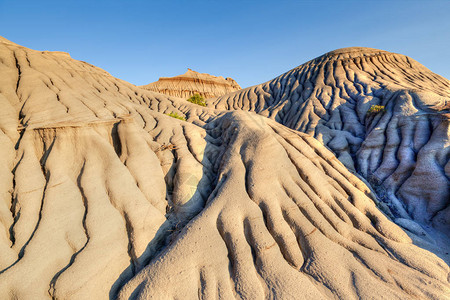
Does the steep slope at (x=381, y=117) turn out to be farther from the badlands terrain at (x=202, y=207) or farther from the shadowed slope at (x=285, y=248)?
the shadowed slope at (x=285, y=248)

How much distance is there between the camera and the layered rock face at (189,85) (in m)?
49.8

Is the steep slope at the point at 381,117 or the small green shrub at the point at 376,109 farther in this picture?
the small green shrub at the point at 376,109

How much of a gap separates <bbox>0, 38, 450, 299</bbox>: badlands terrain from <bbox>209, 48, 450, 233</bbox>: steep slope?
104mm

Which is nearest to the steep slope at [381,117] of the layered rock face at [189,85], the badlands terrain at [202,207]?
the badlands terrain at [202,207]

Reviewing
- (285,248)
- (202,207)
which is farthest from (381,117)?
(202,207)

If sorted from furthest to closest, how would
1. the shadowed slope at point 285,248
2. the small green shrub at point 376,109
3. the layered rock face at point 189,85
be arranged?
the layered rock face at point 189,85 → the small green shrub at point 376,109 → the shadowed slope at point 285,248

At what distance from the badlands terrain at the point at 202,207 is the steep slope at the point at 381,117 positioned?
104 mm

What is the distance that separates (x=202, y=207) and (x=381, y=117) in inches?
583

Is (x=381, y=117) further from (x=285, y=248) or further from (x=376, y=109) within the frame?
(x=285, y=248)

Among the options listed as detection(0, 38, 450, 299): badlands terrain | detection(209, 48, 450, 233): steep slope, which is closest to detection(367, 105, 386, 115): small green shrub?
detection(209, 48, 450, 233): steep slope

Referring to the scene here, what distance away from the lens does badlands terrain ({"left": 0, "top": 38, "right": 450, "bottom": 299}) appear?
493cm

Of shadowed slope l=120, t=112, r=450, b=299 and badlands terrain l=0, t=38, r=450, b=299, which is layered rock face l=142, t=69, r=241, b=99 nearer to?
badlands terrain l=0, t=38, r=450, b=299

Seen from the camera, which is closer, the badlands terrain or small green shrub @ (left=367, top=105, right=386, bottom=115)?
the badlands terrain

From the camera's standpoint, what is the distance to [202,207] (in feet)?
24.2
